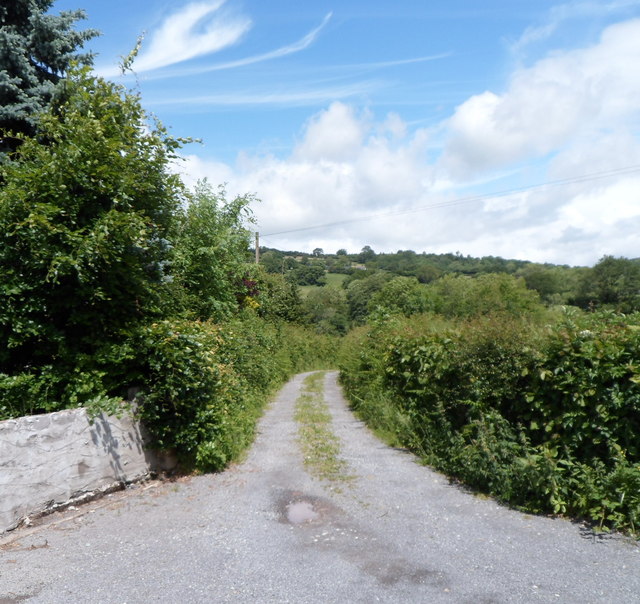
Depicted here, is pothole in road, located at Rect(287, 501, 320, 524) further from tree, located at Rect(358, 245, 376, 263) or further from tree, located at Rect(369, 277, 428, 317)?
tree, located at Rect(358, 245, 376, 263)

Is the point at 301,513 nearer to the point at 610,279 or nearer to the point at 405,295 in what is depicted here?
the point at 405,295

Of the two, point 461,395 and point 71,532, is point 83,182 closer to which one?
point 71,532

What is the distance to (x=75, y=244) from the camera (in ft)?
22.6

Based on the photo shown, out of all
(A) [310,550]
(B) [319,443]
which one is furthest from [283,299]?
(A) [310,550]

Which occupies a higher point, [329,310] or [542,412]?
[329,310]

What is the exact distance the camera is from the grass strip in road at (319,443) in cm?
803

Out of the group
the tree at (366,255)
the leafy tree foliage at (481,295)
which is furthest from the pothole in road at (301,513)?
the tree at (366,255)

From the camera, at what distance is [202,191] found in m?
17.6

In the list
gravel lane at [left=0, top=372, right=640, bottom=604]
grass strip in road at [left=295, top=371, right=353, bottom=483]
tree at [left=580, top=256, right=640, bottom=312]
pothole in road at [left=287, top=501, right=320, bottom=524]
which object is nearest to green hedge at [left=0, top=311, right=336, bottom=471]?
gravel lane at [left=0, top=372, right=640, bottom=604]

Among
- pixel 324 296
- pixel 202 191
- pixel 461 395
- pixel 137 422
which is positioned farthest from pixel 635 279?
pixel 137 422

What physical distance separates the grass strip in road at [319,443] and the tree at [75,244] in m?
3.73

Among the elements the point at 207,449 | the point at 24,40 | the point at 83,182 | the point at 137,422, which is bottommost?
the point at 207,449

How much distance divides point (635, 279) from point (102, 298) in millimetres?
55944

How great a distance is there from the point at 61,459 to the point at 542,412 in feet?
19.2
